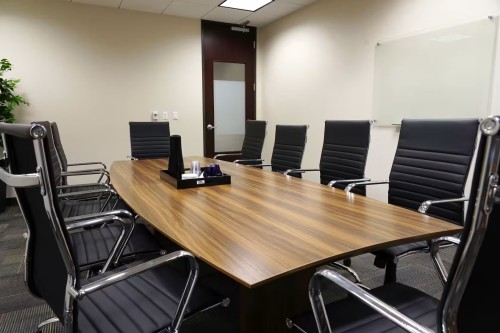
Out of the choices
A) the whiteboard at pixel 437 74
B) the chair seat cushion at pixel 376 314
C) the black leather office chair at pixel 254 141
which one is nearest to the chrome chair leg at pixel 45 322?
the chair seat cushion at pixel 376 314

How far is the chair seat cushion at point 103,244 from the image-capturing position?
63.7 inches

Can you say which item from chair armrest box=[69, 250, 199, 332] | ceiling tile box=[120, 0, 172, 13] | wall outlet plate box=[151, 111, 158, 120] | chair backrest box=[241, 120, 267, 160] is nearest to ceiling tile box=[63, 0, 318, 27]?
ceiling tile box=[120, 0, 172, 13]

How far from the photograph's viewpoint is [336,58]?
4.28 meters

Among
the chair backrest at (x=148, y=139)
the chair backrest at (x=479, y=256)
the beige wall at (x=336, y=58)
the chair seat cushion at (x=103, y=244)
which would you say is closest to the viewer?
the chair backrest at (x=479, y=256)

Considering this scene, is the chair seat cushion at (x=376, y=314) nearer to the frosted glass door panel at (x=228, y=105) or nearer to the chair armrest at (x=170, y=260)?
the chair armrest at (x=170, y=260)

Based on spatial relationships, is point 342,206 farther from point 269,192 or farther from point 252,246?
point 252,246

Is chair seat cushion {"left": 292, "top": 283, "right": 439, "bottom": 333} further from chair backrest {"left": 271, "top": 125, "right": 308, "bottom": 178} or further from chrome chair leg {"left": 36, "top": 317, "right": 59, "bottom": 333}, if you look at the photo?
chair backrest {"left": 271, "top": 125, "right": 308, "bottom": 178}

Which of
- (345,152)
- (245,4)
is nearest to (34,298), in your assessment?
(345,152)

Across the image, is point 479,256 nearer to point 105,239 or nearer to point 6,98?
point 105,239

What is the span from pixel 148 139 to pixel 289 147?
1737mm

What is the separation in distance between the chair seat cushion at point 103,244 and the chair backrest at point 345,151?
148cm

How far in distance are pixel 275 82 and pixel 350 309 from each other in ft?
15.6

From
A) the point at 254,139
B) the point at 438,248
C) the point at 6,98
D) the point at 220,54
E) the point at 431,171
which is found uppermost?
the point at 220,54

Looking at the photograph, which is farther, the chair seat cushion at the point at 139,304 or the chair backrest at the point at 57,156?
the chair backrest at the point at 57,156
